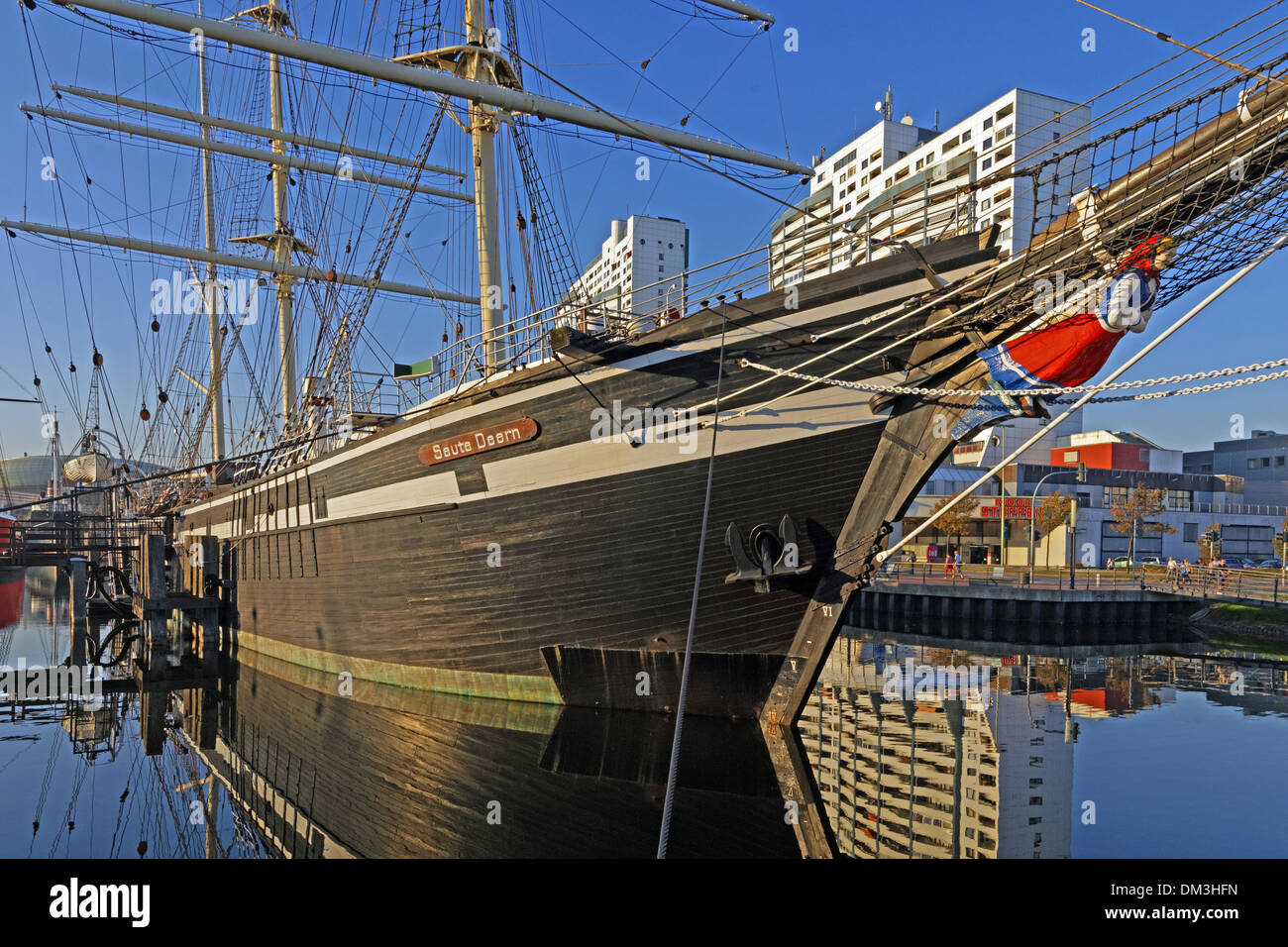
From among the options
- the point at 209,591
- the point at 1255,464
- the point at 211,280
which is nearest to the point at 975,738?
the point at 209,591

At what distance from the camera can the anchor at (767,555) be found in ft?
28.8

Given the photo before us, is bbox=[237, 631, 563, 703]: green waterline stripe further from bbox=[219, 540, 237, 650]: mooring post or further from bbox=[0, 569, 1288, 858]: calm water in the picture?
bbox=[219, 540, 237, 650]: mooring post

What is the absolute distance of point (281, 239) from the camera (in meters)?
24.8

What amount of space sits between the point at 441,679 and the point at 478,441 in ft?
11.5

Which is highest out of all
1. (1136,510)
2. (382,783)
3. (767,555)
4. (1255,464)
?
(1255,464)

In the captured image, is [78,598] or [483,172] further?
[78,598]

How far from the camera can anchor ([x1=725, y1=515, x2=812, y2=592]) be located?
8789 mm

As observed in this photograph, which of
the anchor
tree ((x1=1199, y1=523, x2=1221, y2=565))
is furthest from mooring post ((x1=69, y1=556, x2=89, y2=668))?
tree ((x1=1199, y1=523, x2=1221, y2=565))

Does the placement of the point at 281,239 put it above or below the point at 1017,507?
above

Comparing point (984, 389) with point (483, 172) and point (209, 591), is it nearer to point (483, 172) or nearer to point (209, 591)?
point (483, 172)

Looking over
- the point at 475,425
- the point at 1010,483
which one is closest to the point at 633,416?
the point at 475,425

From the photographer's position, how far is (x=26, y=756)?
1006cm

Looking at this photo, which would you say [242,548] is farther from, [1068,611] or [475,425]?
[1068,611]

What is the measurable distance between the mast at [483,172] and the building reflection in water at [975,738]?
7.78m
